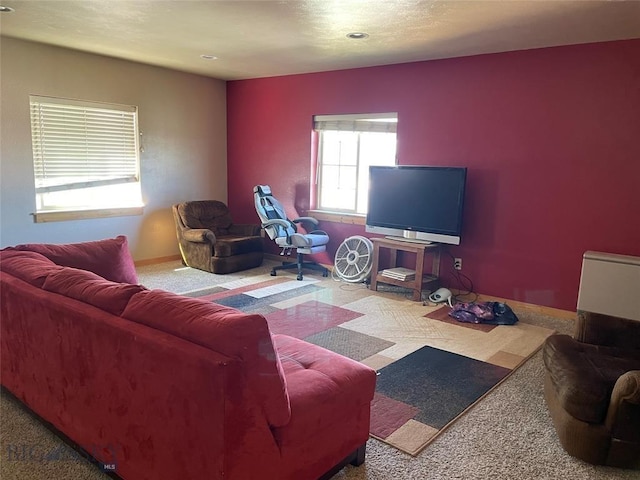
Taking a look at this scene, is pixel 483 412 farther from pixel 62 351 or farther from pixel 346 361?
pixel 62 351

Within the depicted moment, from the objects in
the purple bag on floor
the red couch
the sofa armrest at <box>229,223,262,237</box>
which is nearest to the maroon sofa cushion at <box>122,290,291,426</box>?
the red couch

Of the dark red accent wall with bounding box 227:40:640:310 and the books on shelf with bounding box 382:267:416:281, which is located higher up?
the dark red accent wall with bounding box 227:40:640:310

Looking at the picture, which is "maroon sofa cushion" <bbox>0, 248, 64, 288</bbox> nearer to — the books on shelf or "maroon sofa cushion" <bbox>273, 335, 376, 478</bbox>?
"maroon sofa cushion" <bbox>273, 335, 376, 478</bbox>

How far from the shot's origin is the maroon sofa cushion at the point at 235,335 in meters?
1.49

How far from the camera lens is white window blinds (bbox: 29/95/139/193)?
5.03 metres

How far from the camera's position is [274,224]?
559 centimetres

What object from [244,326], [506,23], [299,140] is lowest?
[244,326]

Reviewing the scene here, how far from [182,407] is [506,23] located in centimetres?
345

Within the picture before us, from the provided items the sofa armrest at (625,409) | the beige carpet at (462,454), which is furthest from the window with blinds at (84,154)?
the sofa armrest at (625,409)

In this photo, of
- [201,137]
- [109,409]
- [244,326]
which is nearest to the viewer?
[244,326]

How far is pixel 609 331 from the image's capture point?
2.65m

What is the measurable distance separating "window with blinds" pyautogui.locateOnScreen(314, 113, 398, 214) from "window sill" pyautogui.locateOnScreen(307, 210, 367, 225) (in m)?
0.14

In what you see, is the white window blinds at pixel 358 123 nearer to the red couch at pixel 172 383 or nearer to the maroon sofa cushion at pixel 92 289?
the red couch at pixel 172 383

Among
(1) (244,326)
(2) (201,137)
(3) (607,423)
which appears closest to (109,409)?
(1) (244,326)
